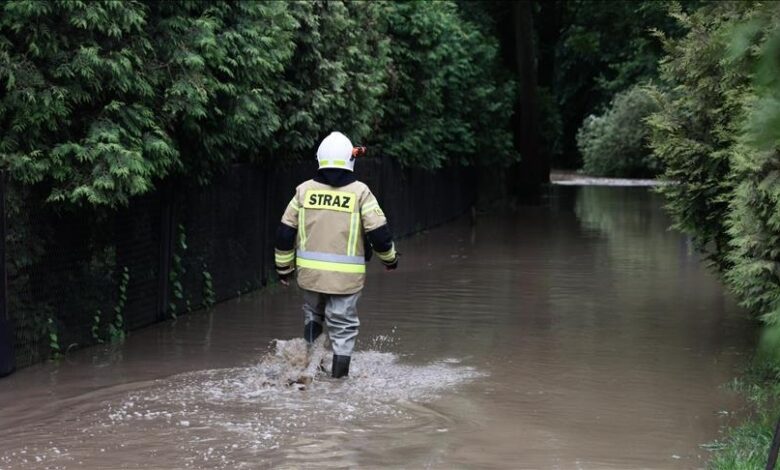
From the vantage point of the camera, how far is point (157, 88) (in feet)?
34.2

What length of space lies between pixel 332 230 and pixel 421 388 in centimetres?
133

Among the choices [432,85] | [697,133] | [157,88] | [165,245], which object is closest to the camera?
[157,88]

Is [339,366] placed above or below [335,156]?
below

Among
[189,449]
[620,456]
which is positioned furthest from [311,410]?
[620,456]

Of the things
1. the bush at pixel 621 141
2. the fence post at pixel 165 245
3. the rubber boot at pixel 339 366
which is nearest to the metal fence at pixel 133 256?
the fence post at pixel 165 245

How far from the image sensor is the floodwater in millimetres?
7043

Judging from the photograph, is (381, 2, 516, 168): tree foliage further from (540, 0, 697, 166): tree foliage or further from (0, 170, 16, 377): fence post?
(0, 170, 16, 377): fence post

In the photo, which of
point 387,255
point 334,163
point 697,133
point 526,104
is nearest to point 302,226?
point 334,163

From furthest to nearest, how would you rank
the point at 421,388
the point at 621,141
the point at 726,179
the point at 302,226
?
the point at 621,141
the point at 726,179
the point at 302,226
the point at 421,388

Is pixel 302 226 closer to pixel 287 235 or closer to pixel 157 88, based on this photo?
pixel 287 235

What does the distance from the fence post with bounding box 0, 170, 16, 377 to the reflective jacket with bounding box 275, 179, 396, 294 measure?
2011mm

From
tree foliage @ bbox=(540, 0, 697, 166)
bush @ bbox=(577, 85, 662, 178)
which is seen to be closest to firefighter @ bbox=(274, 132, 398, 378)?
tree foliage @ bbox=(540, 0, 697, 166)

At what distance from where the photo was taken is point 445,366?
392 inches

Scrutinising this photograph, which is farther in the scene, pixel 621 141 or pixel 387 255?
pixel 621 141
